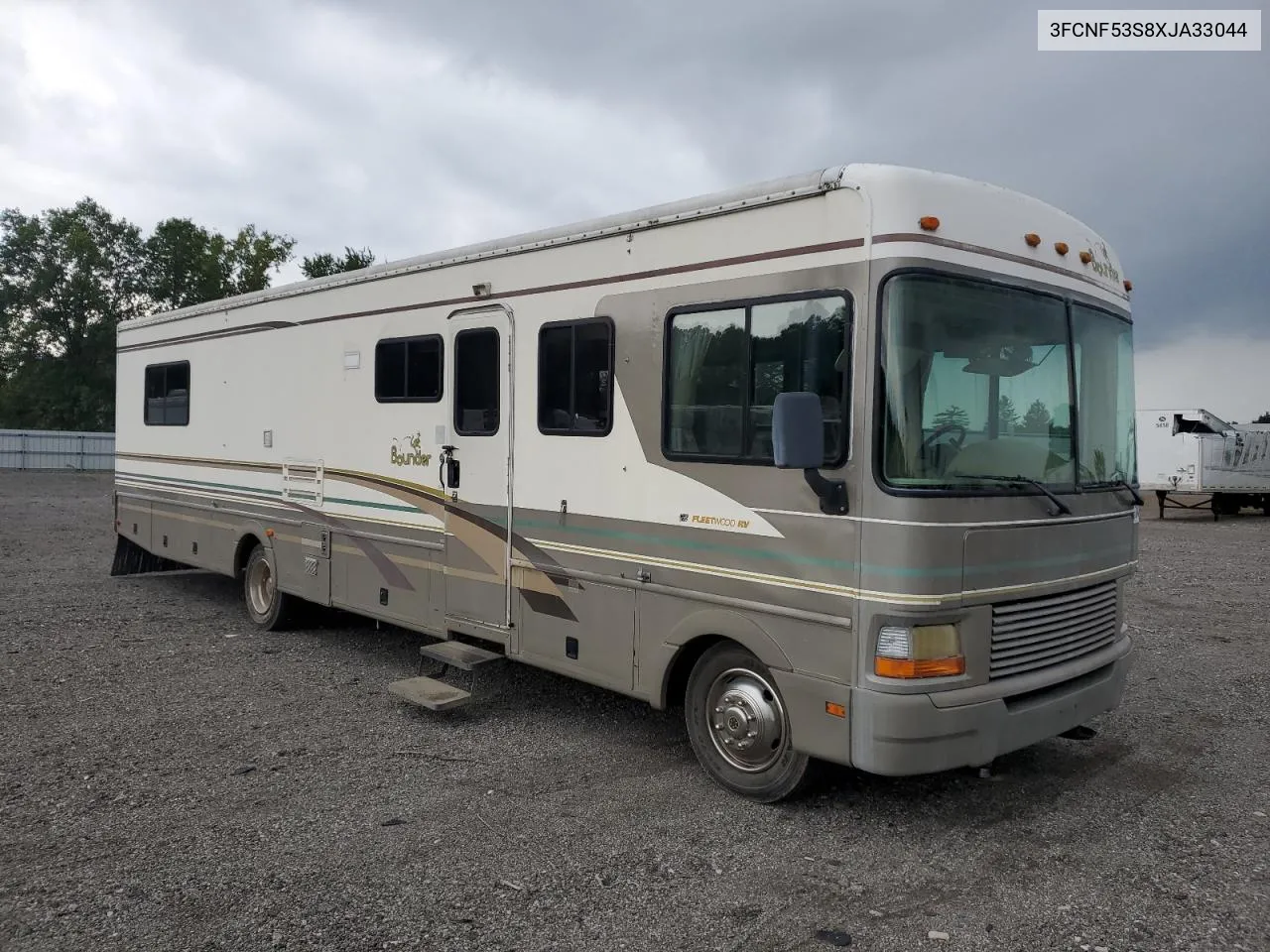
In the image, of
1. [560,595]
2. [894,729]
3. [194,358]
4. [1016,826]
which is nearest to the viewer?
[894,729]

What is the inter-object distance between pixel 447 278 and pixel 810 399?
331cm

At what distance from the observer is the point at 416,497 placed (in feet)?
22.1

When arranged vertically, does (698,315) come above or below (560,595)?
above

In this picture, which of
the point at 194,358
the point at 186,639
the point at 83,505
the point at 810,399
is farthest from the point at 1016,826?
the point at 83,505

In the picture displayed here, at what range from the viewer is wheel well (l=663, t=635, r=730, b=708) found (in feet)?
16.2

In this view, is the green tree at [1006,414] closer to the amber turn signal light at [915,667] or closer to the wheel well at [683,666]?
the amber turn signal light at [915,667]

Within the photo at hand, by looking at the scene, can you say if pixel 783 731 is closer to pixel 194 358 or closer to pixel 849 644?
pixel 849 644

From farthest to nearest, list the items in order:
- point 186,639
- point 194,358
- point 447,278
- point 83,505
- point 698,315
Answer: point 83,505, point 194,358, point 186,639, point 447,278, point 698,315

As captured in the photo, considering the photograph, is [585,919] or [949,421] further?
[949,421]

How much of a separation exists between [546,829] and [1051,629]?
2.58 metres

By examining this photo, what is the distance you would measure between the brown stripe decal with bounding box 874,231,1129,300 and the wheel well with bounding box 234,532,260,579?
6813 millimetres

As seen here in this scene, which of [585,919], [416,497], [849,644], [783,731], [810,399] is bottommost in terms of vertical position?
[585,919]

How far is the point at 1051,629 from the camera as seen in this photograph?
4.60 meters

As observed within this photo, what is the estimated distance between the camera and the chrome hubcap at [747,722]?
4.62m
